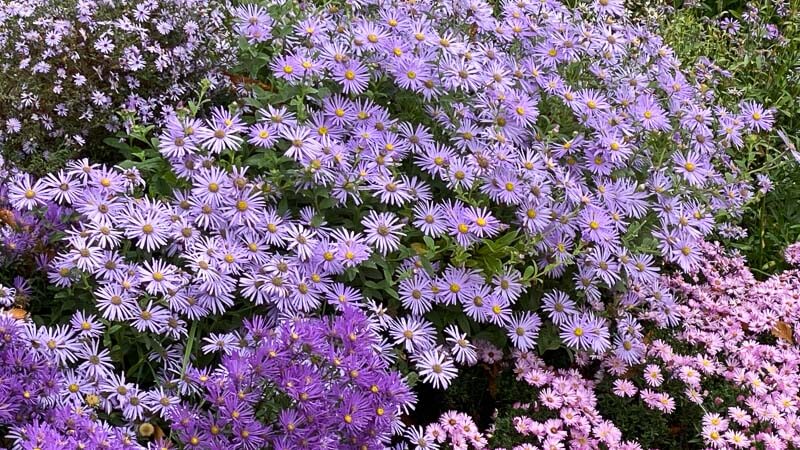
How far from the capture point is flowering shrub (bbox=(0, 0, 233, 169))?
2629 mm

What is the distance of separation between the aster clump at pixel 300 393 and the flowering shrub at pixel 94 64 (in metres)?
0.92

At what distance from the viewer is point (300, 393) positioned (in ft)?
6.13

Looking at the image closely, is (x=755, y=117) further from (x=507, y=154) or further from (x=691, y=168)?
(x=507, y=154)

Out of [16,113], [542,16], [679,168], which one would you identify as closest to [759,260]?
[679,168]

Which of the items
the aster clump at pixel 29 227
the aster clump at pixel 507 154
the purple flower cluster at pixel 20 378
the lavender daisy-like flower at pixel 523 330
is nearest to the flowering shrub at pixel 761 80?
the aster clump at pixel 507 154

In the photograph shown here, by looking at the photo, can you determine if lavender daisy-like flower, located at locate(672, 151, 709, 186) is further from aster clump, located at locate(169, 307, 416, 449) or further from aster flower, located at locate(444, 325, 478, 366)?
aster clump, located at locate(169, 307, 416, 449)

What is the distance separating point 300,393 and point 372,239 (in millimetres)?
539

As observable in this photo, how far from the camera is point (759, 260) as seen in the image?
3.31m

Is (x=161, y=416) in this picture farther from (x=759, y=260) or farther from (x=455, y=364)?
(x=759, y=260)

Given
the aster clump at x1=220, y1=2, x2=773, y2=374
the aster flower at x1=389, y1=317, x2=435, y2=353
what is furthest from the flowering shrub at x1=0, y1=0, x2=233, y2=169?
the aster flower at x1=389, y1=317, x2=435, y2=353

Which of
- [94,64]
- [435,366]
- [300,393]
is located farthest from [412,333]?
[94,64]

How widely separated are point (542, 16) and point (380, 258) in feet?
3.32

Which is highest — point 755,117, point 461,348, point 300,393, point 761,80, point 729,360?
point 761,80

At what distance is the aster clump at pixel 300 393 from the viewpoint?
187 cm
